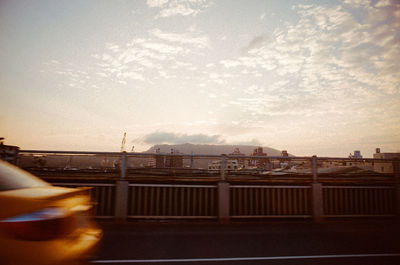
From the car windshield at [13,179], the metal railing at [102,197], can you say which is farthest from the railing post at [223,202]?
the car windshield at [13,179]

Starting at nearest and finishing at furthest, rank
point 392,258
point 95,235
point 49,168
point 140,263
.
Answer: point 95,235 → point 140,263 → point 392,258 → point 49,168

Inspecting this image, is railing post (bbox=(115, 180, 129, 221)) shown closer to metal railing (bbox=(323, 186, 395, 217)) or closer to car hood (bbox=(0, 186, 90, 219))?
car hood (bbox=(0, 186, 90, 219))

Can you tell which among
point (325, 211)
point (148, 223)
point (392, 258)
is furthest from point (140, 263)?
point (325, 211)

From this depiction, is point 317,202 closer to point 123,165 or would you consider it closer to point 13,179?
point 123,165

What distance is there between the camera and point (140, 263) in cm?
460

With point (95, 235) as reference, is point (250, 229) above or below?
below

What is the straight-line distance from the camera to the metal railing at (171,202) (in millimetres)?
8250

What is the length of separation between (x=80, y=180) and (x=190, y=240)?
13.9 feet

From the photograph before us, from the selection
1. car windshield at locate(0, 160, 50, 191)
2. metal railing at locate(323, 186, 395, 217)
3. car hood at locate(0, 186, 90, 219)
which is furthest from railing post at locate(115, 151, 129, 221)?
metal railing at locate(323, 186, 395, 217)

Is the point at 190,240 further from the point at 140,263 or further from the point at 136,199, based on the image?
the point at 136,199

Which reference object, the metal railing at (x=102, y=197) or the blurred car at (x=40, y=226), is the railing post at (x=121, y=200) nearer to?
the metal railing at (x=102, y=197)

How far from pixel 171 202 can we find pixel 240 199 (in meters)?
2.32

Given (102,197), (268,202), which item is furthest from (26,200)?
(268,202)

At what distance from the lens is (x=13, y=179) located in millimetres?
2980
